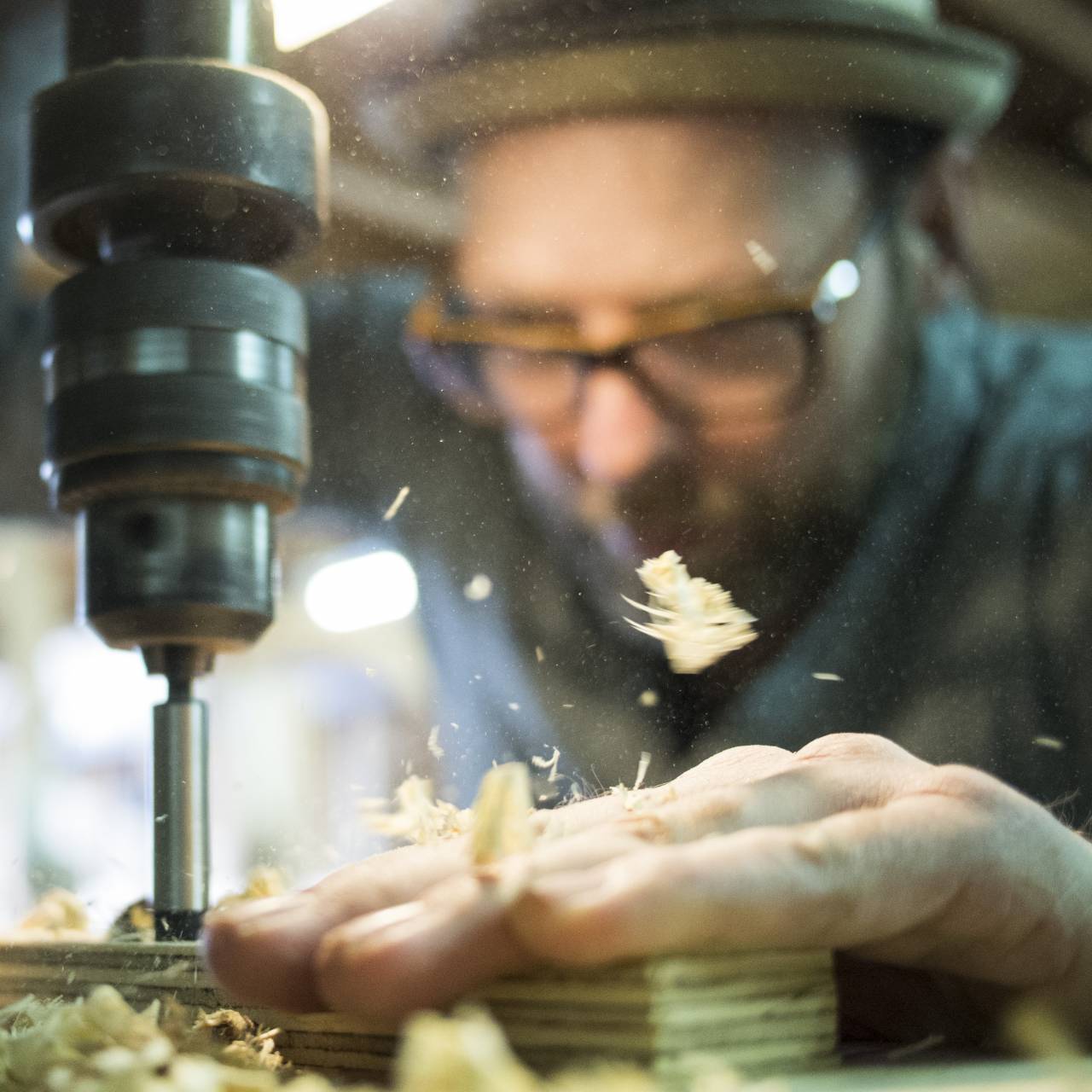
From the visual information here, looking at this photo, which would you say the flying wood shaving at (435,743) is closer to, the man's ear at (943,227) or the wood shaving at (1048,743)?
the wood shaving at (1048,743)

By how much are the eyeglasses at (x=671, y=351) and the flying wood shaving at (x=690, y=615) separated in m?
0.17

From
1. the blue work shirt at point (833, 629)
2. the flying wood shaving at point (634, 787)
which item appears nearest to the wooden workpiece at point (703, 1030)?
the flying wood shaving at point (634, 787)

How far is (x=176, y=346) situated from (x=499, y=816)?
25 cm

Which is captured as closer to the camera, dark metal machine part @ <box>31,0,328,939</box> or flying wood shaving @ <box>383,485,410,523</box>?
dark metal machine part @ <box>31,0,328,939</box>

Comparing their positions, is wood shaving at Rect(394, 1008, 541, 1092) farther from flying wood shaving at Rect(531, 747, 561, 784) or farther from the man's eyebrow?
the man's eyebrow

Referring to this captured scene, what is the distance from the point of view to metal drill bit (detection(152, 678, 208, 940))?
1.63ft

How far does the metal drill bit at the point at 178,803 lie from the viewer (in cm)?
50

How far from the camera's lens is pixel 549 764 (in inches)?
22.3

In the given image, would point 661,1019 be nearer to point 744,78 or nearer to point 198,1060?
point 198,1060

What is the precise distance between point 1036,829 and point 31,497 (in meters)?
0.69

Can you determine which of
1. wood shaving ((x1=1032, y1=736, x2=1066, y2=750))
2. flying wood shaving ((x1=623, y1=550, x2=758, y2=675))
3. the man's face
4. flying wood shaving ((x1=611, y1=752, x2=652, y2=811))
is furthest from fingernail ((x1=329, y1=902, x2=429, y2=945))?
wood shaving ((x1=1032, y1=736, x2=1066, y2=750))

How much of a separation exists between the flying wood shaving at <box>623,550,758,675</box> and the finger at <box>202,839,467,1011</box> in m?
0.18

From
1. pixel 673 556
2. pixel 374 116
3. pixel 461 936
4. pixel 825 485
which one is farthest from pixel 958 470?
pixel 461 936

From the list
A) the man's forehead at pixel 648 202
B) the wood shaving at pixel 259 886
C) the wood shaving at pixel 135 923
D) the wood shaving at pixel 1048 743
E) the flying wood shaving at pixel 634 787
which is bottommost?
the wood shaving at pixel 135 923
